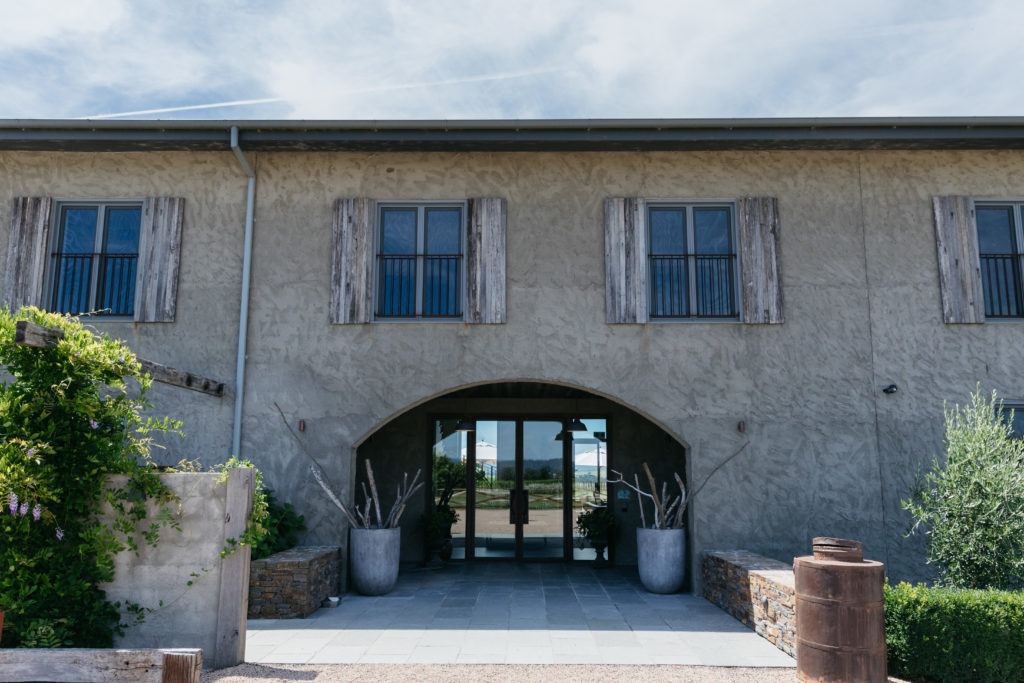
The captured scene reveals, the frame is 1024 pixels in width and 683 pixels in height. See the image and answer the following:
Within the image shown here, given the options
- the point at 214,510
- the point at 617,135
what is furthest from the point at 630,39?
the point at 214,510

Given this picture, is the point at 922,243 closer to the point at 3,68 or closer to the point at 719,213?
the point at 719,213

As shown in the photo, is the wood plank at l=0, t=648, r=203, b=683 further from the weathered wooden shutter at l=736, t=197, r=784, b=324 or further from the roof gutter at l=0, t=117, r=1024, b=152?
the weathered wooden shutter at l=736, t=197, r=784, b=324

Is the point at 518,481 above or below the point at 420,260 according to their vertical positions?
below

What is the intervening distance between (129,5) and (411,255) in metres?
4.52

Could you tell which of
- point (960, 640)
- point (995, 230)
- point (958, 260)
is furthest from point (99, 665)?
point (995, 230)

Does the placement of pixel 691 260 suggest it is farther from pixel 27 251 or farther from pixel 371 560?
pixel 27 251

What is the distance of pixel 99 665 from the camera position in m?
4.23

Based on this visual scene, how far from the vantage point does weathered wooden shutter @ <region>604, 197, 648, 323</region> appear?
30.5ft

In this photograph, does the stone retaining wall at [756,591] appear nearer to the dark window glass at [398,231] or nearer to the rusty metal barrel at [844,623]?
the rusty metal barrel at [844,623]

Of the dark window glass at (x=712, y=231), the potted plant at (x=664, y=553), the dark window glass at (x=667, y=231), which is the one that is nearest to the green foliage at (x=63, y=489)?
the potted plant at (x=664, y=553)

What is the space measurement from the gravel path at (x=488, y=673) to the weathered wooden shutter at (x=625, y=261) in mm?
4549

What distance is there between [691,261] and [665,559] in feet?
12.8

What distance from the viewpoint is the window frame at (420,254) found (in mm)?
9438

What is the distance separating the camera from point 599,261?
30.9 feet
